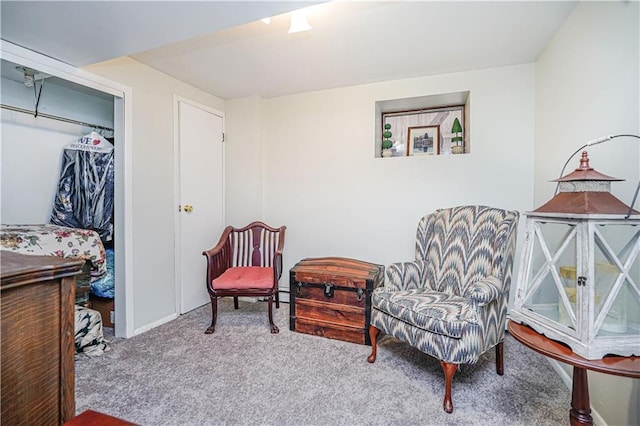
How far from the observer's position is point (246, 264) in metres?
3.10

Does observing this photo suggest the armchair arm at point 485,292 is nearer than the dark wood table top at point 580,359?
No

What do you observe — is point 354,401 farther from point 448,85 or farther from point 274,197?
point 448,85

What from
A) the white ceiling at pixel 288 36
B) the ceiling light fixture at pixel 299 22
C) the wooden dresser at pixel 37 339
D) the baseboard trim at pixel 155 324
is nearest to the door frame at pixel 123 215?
the baseboard trim at pixel 155 324

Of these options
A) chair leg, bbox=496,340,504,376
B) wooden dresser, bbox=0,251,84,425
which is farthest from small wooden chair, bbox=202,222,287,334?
wooden dresser, bbox=0,251,84,425

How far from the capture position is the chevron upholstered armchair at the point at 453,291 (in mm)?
1652

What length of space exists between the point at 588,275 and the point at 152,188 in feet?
9.45

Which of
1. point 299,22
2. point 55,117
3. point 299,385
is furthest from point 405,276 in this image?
point 55,117

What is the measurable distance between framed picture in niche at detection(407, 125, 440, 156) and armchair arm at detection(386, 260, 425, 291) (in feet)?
4.07

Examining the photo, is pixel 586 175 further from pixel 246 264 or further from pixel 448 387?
pixel 246 264

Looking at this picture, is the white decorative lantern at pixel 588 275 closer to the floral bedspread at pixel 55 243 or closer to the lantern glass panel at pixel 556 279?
the lantern glass panel at pixel 556 279

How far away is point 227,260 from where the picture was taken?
2.98m

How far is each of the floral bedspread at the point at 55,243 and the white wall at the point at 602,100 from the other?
3171 millimetres

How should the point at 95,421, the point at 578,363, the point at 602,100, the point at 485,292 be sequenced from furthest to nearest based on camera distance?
1. the point at 485,292
2. the point at 602,100
3. the point at 578,363
4. the point at 95,421

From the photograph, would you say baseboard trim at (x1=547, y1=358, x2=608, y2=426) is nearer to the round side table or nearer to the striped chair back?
the round side table
